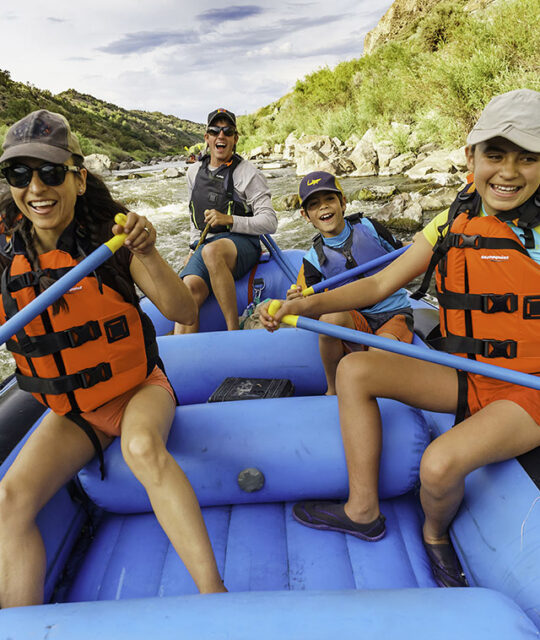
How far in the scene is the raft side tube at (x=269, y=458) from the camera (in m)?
1.37

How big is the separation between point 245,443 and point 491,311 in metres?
0.77

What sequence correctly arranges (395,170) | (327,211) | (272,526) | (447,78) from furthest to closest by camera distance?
(395,170)
(447,78)
(327,211)
(272,526)

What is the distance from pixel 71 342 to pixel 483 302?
3.57ft

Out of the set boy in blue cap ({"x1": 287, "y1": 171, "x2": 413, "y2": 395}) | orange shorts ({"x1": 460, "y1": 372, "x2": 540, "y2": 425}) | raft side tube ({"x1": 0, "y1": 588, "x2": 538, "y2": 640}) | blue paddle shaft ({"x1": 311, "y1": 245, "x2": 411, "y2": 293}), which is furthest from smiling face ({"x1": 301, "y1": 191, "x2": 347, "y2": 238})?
raft side tube ({"x1": 0, "y1": 588, "x2": 538, "y2": 640})

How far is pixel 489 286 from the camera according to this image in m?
1.24

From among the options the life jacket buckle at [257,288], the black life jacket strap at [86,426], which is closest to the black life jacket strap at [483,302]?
the black life jacket strap at [86,426]

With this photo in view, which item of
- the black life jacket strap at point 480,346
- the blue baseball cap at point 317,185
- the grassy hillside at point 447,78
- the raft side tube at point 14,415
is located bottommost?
the raft side tube at point 14,415

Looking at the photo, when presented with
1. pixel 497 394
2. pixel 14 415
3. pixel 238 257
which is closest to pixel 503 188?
pixel 497 394

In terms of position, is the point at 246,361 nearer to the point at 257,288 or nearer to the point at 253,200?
the point at 257,288

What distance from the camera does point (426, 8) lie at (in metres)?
28.4

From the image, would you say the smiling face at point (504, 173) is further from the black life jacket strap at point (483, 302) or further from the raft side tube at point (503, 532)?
the raft side tube at point (503, 532)

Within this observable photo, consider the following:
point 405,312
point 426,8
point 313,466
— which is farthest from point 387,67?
point 426,8

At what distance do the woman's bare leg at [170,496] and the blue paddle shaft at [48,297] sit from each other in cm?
36

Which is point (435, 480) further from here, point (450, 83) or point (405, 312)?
point (450, 83)
